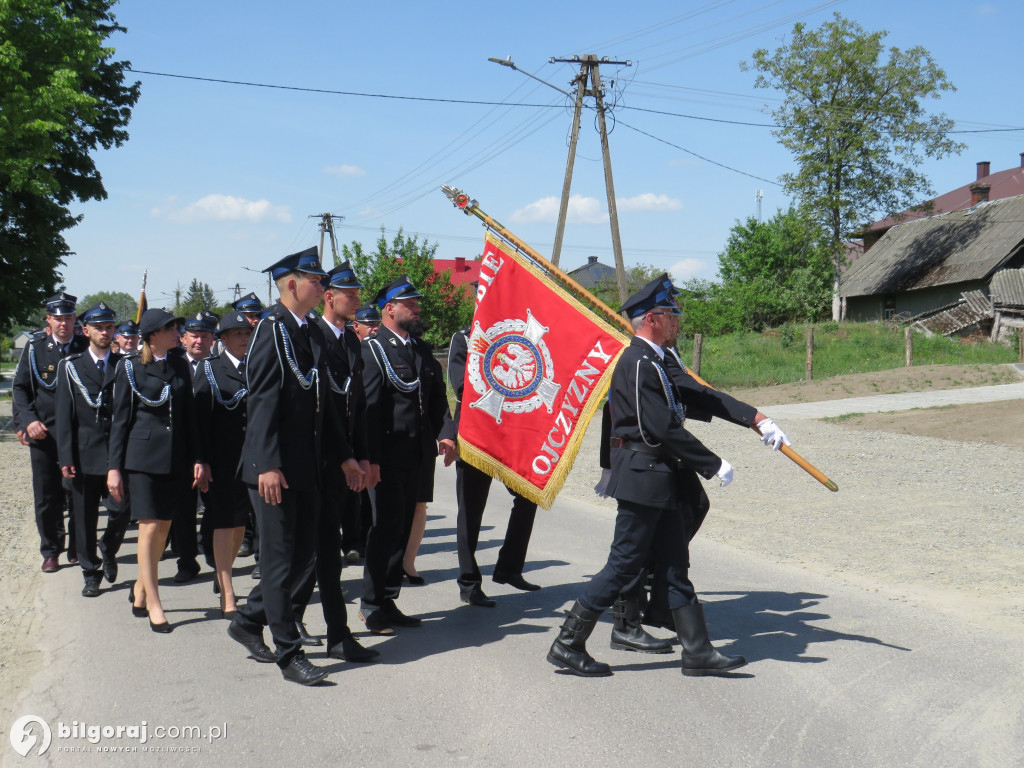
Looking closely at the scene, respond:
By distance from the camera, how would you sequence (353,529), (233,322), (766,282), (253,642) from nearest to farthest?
(253,642)
(233,322)
(353,529)
(766,282)

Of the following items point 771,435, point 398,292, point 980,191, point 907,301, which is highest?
point 980,191

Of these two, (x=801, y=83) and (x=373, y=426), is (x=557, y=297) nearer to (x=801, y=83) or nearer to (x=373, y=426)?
(x=373, y=426)

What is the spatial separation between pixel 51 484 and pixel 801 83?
4766cm

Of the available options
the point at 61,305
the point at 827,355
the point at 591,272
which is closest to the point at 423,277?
the point at 827,355

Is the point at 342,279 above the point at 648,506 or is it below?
above

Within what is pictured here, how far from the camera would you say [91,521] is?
6.98 metres

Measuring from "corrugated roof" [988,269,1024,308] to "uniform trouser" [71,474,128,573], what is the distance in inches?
1505

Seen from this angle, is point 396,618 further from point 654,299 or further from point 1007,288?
point 1007,288

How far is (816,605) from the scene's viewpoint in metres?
6.31

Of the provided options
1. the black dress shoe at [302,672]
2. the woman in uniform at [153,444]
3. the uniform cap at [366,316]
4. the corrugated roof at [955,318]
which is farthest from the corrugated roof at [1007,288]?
the black dress shoe at [302,672]

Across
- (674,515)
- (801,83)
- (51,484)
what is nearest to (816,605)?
(674,515)

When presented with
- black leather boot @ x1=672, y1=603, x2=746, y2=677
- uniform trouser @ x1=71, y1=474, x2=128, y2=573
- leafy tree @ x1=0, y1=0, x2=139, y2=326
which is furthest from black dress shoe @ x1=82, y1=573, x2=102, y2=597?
leafy tree @ x1=0, y1=0, x2=139, y2=326

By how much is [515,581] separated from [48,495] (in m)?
3.89

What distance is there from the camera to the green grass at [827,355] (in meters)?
28.7
